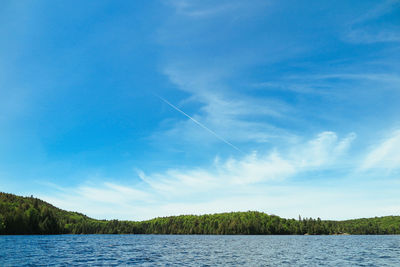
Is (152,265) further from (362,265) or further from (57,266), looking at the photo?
(362,265)

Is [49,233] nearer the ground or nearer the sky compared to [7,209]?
nearer the ground

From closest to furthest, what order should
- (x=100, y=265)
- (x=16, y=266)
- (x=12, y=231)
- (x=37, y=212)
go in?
(x=16, y=266)
(x=100, y=265)
(x=12, y=231)
(x=37, y=212)

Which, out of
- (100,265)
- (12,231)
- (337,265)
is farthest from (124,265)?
(12,231)

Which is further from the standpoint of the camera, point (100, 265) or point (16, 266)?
point (100, 265)

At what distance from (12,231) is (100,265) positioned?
158 metres

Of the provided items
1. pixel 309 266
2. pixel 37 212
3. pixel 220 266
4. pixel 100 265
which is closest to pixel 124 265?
pixel 100 265

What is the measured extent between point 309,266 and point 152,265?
83.6 feet

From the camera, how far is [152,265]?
1719 inches

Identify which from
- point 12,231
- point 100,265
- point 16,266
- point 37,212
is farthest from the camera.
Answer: point 37,212

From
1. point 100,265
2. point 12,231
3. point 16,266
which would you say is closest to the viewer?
point 16,266

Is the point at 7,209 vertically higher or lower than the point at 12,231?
higher

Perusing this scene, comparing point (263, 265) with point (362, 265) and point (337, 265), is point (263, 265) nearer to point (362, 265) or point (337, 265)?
point (337, 265)

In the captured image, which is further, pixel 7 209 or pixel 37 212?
pixel 37 212

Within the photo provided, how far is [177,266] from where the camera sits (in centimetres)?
4228
